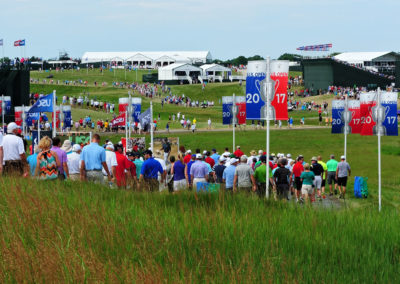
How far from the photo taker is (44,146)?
1323 centimetres

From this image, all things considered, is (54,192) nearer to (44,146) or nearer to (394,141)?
(44,146)

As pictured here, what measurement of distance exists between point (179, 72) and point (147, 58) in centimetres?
2824

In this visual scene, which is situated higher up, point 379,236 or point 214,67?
point 214,67

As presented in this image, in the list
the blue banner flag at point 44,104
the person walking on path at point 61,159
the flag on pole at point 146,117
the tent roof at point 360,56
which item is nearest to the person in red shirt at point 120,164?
the person walking on path at point 61,159

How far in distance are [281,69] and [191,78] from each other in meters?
106

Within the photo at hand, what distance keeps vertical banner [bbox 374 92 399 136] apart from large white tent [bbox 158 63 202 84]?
99.2m

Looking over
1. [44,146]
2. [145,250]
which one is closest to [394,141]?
[44,146]

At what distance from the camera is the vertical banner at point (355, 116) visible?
29641mm

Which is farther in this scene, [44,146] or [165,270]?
[44,146]

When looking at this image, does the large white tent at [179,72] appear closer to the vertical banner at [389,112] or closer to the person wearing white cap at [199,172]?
the vertical banner at [389,112]

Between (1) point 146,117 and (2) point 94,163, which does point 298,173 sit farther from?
(1) point 146,117

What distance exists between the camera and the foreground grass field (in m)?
7.51

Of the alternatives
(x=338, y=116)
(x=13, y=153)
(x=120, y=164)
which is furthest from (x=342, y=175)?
(x=13, y=153)

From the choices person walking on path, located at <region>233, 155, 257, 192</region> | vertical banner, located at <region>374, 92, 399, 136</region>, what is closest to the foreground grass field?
person walking on path, located at <region>233, 155, 257, 192</region>
